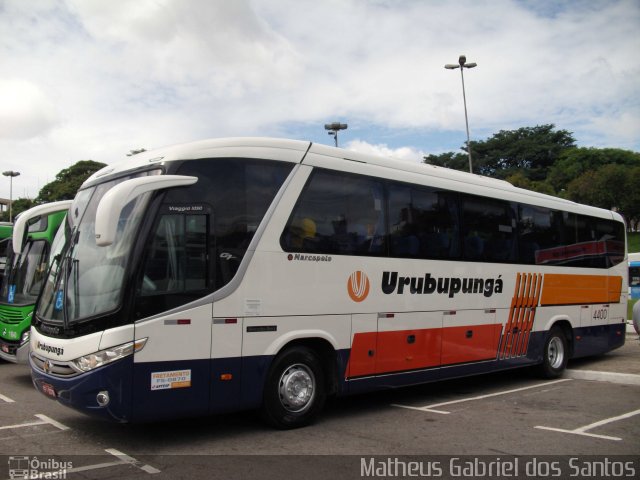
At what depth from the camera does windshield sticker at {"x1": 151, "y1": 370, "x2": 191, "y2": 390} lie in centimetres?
614

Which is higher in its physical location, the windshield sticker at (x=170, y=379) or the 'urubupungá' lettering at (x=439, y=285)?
the 'urubupungá' lettering at (x=439, y=285)

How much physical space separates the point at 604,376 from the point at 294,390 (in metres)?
7.03

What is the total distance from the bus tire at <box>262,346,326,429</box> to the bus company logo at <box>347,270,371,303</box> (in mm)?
959

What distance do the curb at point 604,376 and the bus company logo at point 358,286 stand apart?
232 inches

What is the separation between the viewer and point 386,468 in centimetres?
573

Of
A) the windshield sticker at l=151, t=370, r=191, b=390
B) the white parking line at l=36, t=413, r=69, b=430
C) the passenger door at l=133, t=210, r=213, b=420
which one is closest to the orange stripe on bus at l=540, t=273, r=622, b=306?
the passenger door at l=133, t=210, r=213, b=420

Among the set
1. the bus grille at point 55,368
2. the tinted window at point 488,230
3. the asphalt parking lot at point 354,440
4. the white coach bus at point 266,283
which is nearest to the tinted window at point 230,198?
the white coach bus at point 266,283

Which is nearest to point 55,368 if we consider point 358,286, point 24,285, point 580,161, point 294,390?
point 294,390

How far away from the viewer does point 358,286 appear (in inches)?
317

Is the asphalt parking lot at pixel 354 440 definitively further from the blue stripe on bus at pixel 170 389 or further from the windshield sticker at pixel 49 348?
the windshield sticker at pixel 49 348

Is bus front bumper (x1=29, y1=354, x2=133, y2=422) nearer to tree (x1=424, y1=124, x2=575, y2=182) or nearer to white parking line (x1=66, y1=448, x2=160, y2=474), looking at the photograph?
white parking line (x1=66, y1=448, x2=160, y2=474)

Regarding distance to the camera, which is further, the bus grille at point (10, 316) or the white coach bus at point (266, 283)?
the bus grille at point (10, 316)

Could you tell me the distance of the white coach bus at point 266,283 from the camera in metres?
6.14

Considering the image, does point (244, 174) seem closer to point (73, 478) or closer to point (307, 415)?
point (307, 415)
